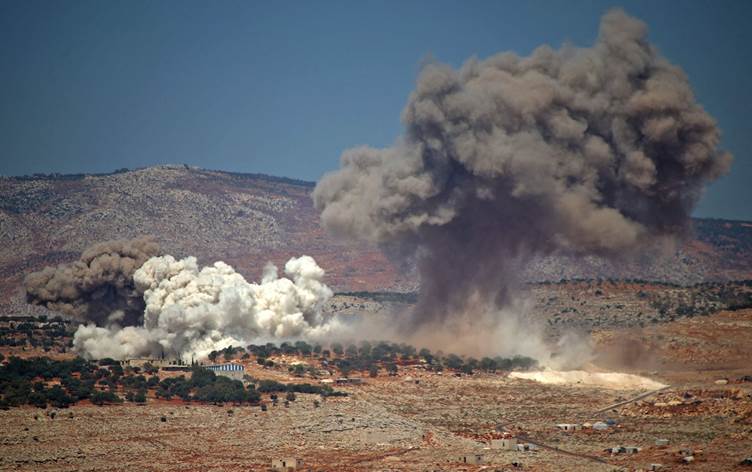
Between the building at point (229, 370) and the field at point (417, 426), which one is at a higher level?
the building at point (229, 370)

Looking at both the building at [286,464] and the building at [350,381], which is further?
the building at [350,381]

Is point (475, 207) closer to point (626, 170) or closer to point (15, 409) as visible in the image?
point (626, 170)

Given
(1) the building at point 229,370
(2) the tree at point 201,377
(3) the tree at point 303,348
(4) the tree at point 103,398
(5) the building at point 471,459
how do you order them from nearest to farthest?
(5) the building at point 471,459, (4) the tree at point 103,398, (2) the tree at point 201,377, (1) the building at point 229,370, (3) the tree at point 303,348

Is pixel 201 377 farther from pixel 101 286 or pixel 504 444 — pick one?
pixel 504 444

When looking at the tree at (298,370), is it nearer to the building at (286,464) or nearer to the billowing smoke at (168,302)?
the billowing smoke at (168,302)

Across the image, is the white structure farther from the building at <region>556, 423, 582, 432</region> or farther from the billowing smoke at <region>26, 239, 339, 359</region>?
the billowing smoke at <region>26, 239, 339, 359</region>

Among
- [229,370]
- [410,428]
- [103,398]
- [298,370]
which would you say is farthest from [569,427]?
[103,398]

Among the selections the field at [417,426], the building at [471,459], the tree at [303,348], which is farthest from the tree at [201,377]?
the building at [471,459]
